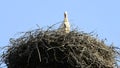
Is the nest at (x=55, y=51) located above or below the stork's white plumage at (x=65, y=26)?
below

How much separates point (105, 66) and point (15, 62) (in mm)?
1198

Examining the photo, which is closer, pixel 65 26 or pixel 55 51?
pixel 55 51

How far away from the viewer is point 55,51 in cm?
1256

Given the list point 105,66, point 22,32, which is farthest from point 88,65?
point 22,32

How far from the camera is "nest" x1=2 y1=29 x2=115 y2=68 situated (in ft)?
41.2

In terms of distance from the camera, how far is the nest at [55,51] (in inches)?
494

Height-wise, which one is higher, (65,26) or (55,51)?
(65,26)

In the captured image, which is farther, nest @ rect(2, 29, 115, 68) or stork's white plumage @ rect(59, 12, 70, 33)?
stork's white plumage @ rect(59, 12, 70, 33)

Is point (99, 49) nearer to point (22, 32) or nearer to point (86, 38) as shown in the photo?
point (86, 38)

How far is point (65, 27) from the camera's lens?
13.1m

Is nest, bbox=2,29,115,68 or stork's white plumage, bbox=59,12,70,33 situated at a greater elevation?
stork's white plumage, bbox=59,12,70,33

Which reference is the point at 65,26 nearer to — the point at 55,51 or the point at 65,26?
the point at 65,26

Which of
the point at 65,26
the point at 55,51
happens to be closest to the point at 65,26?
the point at 65,26

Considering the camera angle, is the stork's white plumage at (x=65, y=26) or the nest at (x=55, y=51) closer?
the nest at (x=55, y=51)
